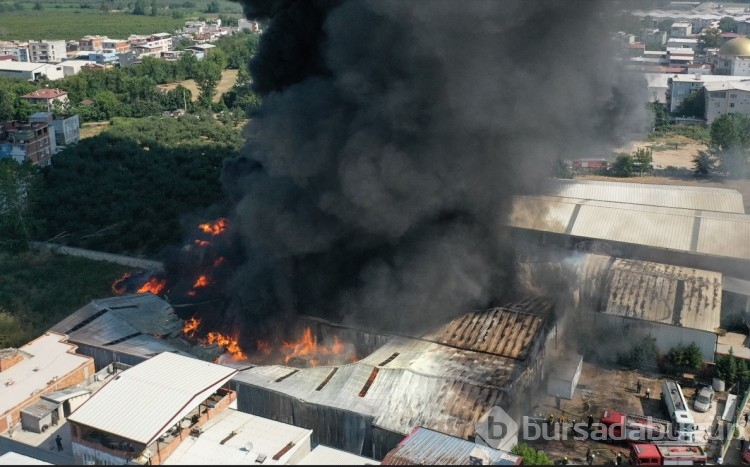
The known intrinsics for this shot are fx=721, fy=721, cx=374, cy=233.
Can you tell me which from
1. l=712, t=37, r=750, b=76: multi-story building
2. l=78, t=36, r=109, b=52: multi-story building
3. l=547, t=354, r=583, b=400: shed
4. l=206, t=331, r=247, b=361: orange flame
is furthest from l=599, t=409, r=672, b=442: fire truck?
l=78, t=36, r=109, b=52: multi-story building

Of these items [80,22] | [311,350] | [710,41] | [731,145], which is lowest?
[311,350]

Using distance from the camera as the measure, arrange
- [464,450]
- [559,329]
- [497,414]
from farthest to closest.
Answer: [559,329]
[497,414]
[464,450]

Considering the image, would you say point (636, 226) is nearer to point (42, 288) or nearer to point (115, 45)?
point (42, 288)

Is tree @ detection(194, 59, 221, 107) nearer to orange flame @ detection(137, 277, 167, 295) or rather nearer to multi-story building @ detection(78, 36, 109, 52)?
multi-story building @ detection(78, 36, 109, 52)

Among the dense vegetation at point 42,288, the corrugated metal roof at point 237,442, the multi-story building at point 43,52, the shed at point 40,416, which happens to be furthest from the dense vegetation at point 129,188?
the multi-story building at point 43,52

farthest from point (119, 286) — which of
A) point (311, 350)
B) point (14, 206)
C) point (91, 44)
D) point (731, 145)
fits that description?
point (91, 44)

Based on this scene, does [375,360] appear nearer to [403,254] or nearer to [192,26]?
[403,254]

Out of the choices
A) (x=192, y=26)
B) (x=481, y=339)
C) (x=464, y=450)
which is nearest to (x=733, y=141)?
(x=481, y=339)
